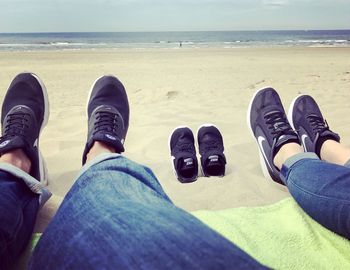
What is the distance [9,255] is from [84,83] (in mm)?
3918

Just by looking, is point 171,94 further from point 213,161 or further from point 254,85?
point 213,161

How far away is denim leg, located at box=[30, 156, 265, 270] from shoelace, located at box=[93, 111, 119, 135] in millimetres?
780

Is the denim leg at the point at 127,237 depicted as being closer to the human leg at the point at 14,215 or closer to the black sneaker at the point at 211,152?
the human leg at the point at 14,215

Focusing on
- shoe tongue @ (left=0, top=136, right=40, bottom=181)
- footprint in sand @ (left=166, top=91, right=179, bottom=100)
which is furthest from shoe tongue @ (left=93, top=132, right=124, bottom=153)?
footprint in sand @ (left=166, top=91, right=179, bottom=100)

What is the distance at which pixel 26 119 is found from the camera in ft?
5.26

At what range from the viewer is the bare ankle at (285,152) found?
144cm

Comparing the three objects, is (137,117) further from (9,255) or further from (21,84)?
(9,255)

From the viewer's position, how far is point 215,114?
8.66 ft

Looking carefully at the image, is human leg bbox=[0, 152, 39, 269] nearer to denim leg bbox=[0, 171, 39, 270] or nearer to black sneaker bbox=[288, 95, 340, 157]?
denim leg bbox=[0, 171, 39, 270]

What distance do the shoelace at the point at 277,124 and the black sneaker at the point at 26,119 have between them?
3.03 ft

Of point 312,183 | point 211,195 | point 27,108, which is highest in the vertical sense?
point 27,108

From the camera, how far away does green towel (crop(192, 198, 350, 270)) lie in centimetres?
91

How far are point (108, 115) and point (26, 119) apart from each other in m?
0.32

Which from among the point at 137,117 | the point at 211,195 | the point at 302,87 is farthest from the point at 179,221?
the point at 302,87
